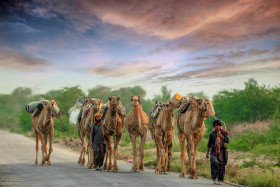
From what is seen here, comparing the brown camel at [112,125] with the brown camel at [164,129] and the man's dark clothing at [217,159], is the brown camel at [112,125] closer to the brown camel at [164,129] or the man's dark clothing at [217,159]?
the brown camel at [164,129]

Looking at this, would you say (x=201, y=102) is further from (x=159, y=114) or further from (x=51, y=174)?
(x=51, y=174)

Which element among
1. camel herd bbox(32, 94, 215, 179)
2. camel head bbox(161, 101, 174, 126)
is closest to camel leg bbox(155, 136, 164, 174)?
camel herd bbox(32, 94, 215, 179)

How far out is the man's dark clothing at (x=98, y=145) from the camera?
13.7 metres

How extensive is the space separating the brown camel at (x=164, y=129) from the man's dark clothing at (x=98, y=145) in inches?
92.9

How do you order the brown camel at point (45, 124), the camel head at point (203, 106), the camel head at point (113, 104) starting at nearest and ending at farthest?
the camel head at point (203, 106), the camel head at point (113, 104), the brown camel at point (45, 124)

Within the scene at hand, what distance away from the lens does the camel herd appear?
11516 mm

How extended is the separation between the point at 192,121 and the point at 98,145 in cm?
428

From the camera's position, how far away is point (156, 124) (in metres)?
12.9

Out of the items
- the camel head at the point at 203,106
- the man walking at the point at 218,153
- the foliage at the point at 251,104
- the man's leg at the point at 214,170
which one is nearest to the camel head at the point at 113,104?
the camel head at the point at 203,106

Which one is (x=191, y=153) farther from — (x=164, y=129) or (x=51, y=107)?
(x=51, y=107)

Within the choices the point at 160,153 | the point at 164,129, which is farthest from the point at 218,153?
the point at 160,153

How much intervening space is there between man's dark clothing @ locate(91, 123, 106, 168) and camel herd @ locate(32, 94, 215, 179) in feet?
0.61

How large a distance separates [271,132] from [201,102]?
1686cm

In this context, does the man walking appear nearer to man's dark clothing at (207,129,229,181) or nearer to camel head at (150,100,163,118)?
man's dark clothing at (207,129,229,181)
